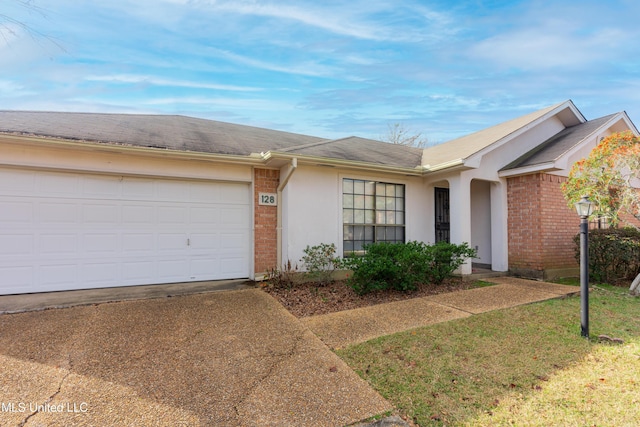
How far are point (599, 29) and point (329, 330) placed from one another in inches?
394

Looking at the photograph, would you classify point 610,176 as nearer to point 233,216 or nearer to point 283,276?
point 283,276

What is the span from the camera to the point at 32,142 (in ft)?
18.2

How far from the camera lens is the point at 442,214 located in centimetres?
945

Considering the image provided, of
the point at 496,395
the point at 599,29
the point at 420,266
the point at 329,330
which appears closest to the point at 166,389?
the point at 329,330

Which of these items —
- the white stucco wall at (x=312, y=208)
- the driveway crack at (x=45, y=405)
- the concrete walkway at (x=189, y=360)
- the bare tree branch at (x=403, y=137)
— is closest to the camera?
the driveway crack at (x=45, y=405)

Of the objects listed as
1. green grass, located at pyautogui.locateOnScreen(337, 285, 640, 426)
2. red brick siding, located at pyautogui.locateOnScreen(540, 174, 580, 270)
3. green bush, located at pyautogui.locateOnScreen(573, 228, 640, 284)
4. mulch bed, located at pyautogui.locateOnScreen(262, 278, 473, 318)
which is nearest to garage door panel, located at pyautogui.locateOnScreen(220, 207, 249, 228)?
mulch bed, located at pyautogui.locateOnScreen(262, 278, 473, 318)

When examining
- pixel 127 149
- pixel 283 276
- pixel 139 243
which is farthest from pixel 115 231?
pixel 283 276

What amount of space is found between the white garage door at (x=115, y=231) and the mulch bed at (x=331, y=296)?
5.45 ft

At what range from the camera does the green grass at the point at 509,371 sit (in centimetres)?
252

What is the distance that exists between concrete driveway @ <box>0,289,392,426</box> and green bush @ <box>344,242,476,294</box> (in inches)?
73.4

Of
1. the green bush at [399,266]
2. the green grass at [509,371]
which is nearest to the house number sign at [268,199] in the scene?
the green bush at [399,266]

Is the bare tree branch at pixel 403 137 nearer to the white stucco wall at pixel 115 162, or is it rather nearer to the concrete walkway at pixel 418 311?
the concrete walkway at pixel 418 311

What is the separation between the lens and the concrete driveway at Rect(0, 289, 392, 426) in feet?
8.13

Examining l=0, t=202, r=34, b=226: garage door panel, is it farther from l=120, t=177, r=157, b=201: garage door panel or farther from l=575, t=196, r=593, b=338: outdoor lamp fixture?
l=575, t=196, r=593, b=338: outdoor lamp fixture
